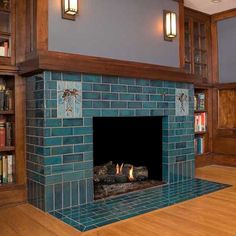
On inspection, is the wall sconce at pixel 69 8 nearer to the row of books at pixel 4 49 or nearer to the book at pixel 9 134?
the row of books at pixel 4 49

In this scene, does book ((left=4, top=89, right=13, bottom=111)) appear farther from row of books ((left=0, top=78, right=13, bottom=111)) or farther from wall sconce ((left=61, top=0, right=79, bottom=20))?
wall sconce ((left=61, top=0, right=79, bottom=20))

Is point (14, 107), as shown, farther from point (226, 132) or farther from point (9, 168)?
point (226, 132)

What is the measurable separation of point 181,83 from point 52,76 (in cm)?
174

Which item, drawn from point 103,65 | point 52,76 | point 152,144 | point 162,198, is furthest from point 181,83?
point 52,76

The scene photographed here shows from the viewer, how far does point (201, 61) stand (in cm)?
479

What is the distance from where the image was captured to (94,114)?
287 cm

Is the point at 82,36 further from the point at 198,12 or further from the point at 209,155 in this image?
the point at 209,155

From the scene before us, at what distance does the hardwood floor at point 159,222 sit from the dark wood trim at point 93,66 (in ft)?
4.12

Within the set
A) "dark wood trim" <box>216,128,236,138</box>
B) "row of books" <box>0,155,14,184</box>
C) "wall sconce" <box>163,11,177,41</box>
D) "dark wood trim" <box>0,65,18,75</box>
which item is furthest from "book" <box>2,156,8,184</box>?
"dark wood trim" <box>216,128,236,138</box>

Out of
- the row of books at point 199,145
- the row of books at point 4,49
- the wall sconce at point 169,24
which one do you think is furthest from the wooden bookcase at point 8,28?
the row of books at point 199,145

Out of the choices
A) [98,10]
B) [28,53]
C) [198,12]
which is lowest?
[28,53]

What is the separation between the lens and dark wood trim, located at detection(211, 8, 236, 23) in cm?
452

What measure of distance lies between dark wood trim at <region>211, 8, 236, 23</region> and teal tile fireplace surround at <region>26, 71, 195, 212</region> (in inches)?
85.4

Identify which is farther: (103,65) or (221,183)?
(221,183)
